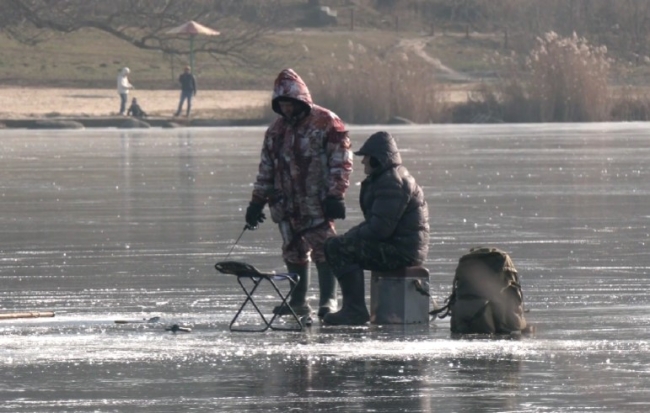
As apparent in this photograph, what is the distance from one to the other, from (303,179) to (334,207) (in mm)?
406

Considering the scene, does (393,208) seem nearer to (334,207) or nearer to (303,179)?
(334,207)

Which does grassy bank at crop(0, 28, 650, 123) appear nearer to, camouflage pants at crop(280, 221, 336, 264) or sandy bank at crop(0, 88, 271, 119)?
sandy bank at crop(0, 88, 271, 119)

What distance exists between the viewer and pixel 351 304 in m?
10.2

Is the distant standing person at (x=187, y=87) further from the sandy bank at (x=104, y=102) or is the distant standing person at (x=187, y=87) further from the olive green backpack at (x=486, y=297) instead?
the olive green backpack at (x=486, y=297)

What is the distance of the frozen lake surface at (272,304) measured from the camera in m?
7.84

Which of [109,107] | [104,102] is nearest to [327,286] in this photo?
[109,107]

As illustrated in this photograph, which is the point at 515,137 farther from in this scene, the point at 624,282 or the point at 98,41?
the point at 98,41

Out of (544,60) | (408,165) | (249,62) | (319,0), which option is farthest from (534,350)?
(319,0)

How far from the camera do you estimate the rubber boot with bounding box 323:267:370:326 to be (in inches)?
400

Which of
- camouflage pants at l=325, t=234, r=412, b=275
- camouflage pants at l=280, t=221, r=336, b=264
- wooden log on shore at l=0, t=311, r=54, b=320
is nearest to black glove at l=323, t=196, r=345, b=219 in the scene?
camouflage pants at l=325, t=234, r=412, b=275

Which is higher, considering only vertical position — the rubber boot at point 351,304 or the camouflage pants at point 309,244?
the camouflage pants at point 309,244

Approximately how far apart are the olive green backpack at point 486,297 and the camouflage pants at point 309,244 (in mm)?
1104

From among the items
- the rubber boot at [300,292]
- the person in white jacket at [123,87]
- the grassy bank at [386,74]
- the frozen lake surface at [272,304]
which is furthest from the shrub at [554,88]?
the rubber boot at [300,292]

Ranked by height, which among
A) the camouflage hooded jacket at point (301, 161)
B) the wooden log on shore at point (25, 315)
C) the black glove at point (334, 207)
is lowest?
the wooden log on shore at point (25, 315)
